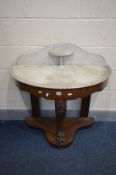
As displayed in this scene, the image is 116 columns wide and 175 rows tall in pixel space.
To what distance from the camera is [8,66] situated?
1.75m

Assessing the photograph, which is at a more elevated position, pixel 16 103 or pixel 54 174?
pixel 16 103

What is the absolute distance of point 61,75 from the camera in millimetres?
1465

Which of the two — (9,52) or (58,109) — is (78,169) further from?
(9,52)

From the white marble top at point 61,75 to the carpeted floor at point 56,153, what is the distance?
1.97 feet

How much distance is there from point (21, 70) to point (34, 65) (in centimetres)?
14

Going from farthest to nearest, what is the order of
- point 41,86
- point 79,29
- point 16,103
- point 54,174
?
A: point 16,103 → point 79,29 → point 54,174 → point 41,86

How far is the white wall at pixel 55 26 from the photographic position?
152 centimetres

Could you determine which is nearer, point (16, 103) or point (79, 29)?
point (79, 29)

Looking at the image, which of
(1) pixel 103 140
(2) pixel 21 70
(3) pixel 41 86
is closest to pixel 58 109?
(3) pixel 41 86

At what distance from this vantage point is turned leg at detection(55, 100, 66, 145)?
1.53 metres

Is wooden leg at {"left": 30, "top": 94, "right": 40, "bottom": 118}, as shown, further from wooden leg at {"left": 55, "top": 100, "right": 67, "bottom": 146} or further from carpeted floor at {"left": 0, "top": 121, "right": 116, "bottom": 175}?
wooden leg at {"left": 55, "top": 100, "right": 67, "bottom": 146}

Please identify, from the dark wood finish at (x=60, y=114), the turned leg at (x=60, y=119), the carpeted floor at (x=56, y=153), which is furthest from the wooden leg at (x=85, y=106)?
the turned leg at (x=60, y=119)

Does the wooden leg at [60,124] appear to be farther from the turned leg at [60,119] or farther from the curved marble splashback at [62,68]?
the curved marble splashback at [62,68]

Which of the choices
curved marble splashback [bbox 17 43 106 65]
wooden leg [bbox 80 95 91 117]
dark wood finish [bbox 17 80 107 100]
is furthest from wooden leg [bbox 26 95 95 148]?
curved marble splashback [bbox 17 43 106 65]
